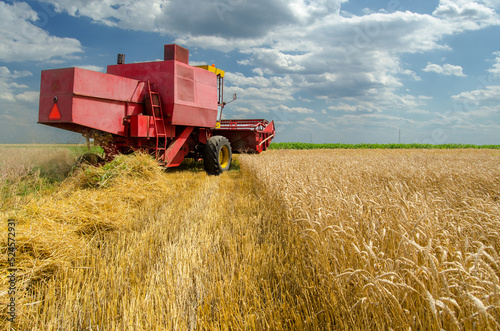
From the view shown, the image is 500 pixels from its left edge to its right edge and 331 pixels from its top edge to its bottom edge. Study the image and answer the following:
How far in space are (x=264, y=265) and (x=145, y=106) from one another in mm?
5860

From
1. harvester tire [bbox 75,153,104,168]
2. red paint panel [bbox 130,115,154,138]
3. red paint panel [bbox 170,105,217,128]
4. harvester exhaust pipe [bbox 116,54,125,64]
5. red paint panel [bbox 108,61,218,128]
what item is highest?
harvester exhaust pipe [bbox 116,54,125,64]

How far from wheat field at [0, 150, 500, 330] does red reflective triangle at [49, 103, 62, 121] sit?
2006 mm

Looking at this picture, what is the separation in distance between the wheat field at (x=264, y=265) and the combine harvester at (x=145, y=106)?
2.17 meters

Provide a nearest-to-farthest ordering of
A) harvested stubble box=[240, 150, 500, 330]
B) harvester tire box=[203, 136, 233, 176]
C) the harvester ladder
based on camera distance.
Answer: harvested stubble box=[240, 150, 500, 330] → the harvester ladder → harvester tire box=[203, 136, 233, 176]

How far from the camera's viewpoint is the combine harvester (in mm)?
6074

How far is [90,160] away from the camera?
7.29 m

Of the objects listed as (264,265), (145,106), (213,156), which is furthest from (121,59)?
(264,265)

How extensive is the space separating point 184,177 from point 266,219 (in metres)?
4.65

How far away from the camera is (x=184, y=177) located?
836cm

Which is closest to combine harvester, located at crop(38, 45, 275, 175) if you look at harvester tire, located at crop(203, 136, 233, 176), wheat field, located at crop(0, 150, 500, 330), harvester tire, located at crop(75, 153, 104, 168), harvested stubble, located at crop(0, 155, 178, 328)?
harvester tire, located at crop(203, 136, 233, 176)

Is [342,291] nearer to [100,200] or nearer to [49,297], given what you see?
[49,297]

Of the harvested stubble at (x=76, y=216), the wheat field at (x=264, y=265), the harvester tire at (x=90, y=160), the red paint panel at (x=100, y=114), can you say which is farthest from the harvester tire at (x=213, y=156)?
the wheat field at (x=264, y=265)

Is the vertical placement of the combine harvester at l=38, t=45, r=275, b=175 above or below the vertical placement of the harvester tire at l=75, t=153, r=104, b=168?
above

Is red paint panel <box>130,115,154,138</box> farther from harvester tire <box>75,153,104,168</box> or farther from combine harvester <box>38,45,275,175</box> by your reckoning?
harvester tire <box>75,153,104,168</box>
